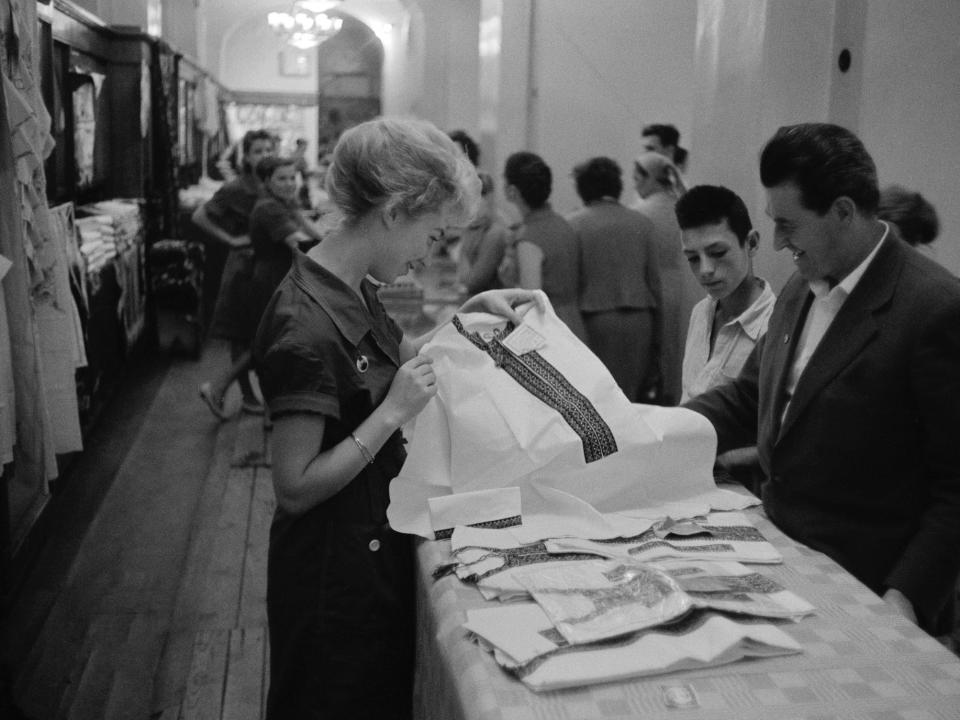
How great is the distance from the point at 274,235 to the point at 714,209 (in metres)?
3.75

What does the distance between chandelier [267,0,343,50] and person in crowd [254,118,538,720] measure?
606 inches

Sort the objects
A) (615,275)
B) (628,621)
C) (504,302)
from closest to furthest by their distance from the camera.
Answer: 1. (628,621)
2. (504,302)
3. (615,275)

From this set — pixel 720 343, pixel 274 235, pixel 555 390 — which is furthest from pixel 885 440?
pixel 274 235

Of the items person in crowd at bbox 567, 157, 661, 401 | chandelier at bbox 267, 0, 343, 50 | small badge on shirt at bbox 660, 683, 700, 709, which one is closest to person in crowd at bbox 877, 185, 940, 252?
small badge on shirt at bbox 660, 683, 700, 709

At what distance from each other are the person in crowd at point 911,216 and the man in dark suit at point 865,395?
A: 3.52 ft

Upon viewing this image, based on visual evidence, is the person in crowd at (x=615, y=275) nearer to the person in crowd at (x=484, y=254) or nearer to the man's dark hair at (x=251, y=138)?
the person in crowd at (x=484, y=254)

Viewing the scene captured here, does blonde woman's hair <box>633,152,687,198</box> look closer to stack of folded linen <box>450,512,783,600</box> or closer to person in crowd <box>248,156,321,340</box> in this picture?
person in crowd <box>248,156,321,340</box>

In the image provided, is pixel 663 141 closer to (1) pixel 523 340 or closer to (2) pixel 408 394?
(1) pixel 523 340

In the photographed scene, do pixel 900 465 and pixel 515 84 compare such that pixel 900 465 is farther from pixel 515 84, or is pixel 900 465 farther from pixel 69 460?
pixel 515 84

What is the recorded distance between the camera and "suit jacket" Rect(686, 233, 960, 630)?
1.89m

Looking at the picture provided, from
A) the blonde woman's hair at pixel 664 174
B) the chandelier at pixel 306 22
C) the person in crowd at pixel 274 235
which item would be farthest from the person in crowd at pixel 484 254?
the chandelier at pixel 306 22

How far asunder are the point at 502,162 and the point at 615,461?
22.6 feet

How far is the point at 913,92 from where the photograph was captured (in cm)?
390

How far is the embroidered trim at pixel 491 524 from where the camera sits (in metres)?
1.94
